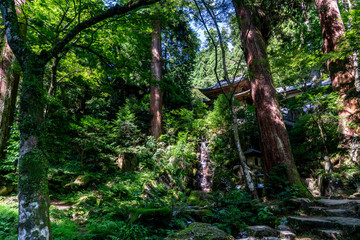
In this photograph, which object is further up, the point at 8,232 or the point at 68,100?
the point at 68,100

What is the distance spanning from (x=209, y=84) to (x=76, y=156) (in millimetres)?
18253

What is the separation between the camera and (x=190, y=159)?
8516 mm

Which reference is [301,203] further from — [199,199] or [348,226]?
[199,199]

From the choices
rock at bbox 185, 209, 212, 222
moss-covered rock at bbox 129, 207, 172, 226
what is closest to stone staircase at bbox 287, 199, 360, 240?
rock at bbox 185, 209, 212, 222

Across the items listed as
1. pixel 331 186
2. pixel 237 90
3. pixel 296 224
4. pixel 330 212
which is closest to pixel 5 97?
pixel 296 224

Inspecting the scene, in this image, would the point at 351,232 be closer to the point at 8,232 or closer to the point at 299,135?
the point at 8,232

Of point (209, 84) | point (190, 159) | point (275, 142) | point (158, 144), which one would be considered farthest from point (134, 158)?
point (209, 84)

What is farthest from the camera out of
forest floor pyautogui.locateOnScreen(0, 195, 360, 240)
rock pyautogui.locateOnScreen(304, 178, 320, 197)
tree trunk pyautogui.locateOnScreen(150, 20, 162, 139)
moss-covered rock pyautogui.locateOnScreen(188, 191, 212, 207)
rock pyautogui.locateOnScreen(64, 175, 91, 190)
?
tree trunk pyautogui.locateOnScreen(150, 20, 162, 139)

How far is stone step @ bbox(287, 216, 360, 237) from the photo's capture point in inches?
107

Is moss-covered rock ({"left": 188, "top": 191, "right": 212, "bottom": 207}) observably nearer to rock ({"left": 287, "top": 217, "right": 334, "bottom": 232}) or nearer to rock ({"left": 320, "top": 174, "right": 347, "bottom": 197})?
rock ({"left": 287, "top": 217, "right": 334, "bottom": 232})

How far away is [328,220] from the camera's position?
121 inches

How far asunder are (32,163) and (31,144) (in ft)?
0.82

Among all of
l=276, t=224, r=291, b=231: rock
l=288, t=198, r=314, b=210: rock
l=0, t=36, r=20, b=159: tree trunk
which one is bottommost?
l=276, t=224, r=291, b=231: rock

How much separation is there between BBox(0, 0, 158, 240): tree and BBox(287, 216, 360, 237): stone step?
395 cm
